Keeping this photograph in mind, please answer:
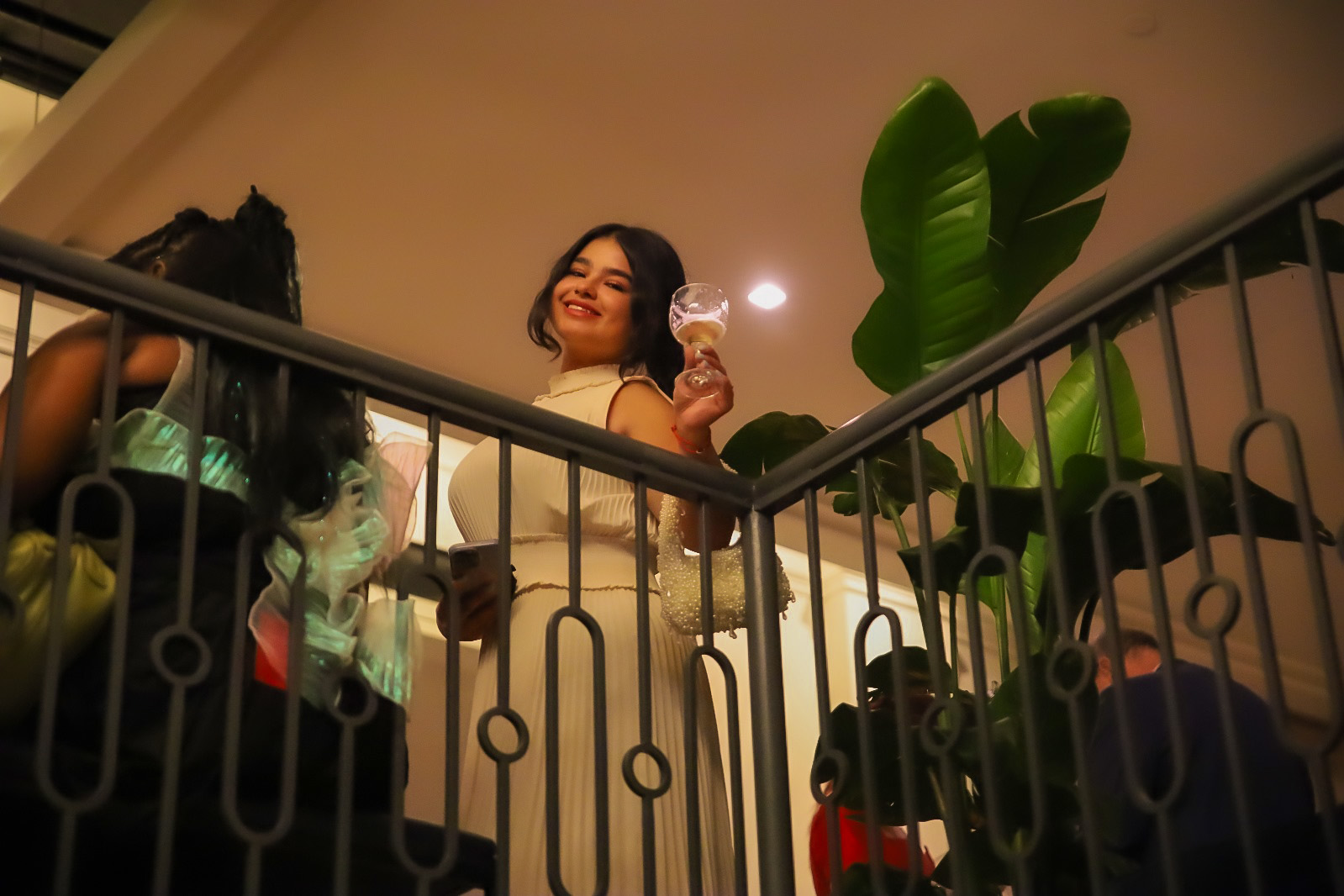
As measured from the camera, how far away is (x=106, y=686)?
144 centimetres

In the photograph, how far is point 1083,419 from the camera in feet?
7.69

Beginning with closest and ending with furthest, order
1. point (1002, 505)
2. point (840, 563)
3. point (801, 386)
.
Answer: point (1002, 505) → point (801, 386) → point (840, 563)

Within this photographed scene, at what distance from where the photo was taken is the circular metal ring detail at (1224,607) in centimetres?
133

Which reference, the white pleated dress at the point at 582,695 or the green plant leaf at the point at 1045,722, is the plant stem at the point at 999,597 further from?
the white pleated dress at the point at 582,695

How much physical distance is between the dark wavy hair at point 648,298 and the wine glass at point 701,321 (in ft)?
1.49

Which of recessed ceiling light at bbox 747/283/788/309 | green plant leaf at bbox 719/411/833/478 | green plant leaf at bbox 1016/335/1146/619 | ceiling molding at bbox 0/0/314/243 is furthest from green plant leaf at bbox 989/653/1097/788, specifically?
recessed ceiling light at bbox 747/283/788/309

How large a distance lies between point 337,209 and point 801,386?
1778 millimetres

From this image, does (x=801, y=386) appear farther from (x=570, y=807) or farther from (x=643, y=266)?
(x=570, y=807)

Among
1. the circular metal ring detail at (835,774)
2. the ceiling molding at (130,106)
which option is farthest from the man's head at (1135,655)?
the ceiling molding at (130,106)

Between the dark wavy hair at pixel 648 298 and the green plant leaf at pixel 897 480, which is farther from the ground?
the dark wavy hair at pixel 648 298

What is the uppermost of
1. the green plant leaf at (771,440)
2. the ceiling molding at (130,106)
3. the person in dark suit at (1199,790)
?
the ceiling molding at (130,106)

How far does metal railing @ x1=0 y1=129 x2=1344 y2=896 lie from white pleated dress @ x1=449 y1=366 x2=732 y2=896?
1.4 inches

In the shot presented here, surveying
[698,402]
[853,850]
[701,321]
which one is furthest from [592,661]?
[853,850]

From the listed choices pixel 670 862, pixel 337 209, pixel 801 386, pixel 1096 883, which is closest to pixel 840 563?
pixel 801 386
